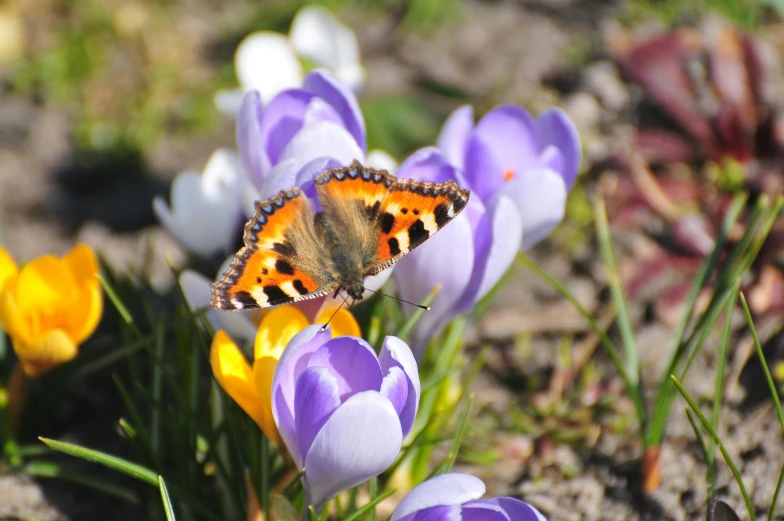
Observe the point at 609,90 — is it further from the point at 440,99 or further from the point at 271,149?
the point at 271,149

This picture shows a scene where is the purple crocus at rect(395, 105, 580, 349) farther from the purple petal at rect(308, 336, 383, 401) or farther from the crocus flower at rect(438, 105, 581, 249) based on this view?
the purple petal at rect(308, 336, 383, 401)

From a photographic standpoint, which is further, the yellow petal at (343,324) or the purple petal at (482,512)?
the yellow petal at (343,324)

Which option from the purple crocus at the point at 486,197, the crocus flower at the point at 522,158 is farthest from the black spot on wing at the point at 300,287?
the crocus flower at the point at 522,158

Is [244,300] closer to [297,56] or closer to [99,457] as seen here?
[99,457]

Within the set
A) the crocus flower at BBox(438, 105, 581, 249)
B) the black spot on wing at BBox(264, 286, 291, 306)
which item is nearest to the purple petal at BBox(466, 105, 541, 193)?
the crocus flower at BBox(438, 105, 581, 249)

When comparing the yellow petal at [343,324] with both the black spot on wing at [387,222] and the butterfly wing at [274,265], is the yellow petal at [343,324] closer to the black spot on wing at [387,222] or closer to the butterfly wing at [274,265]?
the butterfly wing at [274,265]

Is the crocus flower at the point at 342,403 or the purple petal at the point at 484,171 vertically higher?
the purple petal at the point at 484,171

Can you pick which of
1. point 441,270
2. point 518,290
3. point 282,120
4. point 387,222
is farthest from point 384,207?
point 518,290
